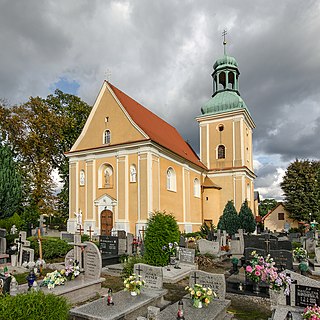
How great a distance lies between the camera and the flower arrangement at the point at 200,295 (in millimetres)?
5824

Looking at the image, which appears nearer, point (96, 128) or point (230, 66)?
point (96, 128)

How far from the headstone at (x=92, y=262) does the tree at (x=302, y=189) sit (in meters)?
31.2

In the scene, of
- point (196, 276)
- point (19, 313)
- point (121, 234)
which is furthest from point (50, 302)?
point (121, 234)

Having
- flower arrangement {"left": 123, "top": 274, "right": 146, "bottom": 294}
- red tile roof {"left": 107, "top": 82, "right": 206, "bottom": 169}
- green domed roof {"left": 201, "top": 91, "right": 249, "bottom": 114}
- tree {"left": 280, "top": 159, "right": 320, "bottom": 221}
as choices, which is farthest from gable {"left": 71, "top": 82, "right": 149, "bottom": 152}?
tree {"left": 280, "top": 159, "right": 320, "bottom": 221}

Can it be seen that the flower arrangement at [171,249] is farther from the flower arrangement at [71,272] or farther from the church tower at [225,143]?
the church tower at [225,143]

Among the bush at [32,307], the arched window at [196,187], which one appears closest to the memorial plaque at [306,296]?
the bush at [32,307]

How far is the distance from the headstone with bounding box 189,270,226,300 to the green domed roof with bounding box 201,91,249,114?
2450 cm

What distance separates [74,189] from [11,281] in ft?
56.0

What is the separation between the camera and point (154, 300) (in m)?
6.45

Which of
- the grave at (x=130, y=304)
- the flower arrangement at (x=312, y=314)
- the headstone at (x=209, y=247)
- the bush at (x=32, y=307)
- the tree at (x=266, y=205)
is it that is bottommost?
the tree at (x=266, y=205)

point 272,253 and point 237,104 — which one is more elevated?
point 237,104

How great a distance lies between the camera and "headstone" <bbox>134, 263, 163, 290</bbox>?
6996mm

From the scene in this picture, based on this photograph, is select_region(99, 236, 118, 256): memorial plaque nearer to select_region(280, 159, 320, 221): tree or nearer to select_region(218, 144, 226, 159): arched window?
select_region(218, 144, 226, 159): arched window

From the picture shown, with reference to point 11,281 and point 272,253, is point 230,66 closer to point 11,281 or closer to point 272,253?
point 272,253
